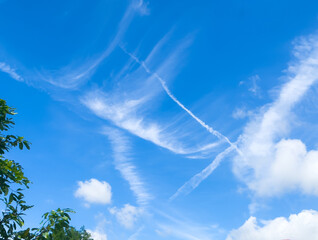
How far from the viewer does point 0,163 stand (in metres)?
9.83

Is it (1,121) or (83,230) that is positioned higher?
(83,230)

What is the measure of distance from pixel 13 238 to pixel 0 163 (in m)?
2.55

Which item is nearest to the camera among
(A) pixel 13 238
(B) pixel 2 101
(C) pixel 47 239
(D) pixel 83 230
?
(C) pixel 47 239

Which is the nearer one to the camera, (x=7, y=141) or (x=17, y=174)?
(x=17, y=174)

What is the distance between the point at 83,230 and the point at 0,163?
77946mm

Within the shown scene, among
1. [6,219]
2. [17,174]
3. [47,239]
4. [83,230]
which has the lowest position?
[47,239]

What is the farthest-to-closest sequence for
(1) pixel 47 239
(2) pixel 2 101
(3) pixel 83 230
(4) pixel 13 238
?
(3) pixel 83 230 < (2) pixel 2 101 < (4) pixel 13 238 < (1) pixel 47 239

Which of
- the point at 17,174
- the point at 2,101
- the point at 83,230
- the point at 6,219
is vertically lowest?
the point at 6,219

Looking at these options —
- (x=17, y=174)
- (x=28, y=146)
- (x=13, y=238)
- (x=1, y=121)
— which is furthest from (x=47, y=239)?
(x=1, y=121)

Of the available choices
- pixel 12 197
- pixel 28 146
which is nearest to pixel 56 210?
pixel 12 197

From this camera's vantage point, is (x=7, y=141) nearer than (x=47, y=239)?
No

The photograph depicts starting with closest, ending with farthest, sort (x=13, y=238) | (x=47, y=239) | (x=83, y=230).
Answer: (x=47, y=239), (x=13, y=238), (x=83, y=230)

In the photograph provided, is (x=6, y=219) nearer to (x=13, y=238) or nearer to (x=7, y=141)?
(x=13, y=238)

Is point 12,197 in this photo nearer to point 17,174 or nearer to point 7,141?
point 17,174
